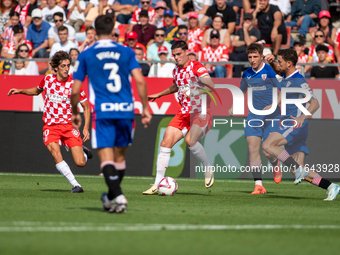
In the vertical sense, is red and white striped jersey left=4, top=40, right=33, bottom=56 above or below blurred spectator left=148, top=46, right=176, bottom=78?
above

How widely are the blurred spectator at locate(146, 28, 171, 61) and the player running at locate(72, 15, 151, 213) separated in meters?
10.1

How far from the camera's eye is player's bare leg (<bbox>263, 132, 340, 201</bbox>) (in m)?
8.61

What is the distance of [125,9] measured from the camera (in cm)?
1905

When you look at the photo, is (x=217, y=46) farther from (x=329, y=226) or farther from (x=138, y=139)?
(x=329, y=226)

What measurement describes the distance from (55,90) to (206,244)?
5.90 m

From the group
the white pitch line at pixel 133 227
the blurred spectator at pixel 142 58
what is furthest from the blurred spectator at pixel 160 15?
the white pitch line at pixel 133 227

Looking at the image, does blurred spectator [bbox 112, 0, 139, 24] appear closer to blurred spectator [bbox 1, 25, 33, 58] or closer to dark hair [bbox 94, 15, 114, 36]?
blurred spectator [bbox 1, 25, 33, 58]

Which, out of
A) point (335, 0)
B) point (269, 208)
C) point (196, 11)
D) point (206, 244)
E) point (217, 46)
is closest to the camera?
point (206, 244)

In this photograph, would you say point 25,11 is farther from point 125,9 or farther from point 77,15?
point 125,9

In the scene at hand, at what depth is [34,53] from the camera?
1744 centimetres

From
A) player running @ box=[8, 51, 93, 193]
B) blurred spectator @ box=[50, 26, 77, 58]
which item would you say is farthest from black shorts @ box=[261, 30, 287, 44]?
player running @ box=[8, 51, 93, 193]

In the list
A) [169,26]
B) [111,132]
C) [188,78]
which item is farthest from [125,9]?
[111,132]

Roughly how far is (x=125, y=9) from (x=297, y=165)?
1162cm

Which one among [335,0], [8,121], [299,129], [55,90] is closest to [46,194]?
[55,90]
